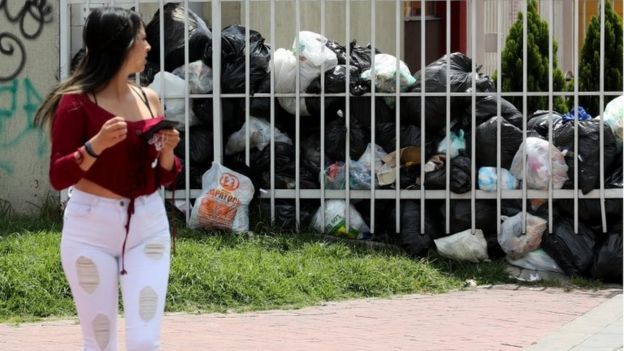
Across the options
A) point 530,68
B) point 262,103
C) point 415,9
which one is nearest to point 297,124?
point 262,103

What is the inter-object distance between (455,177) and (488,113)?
1.94 ft

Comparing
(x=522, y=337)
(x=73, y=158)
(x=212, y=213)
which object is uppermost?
Result: (x=73, y=158)

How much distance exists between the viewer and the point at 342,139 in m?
9.44

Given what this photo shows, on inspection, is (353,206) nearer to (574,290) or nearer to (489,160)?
(489,160)

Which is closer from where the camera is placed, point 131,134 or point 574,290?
point 131,134

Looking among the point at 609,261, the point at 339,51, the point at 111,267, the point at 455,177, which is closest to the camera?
the point at 111,267

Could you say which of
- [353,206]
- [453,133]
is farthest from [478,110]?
[353,206]

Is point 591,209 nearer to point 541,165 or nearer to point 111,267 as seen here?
point 541,165

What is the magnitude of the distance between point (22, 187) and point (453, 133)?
138 inches

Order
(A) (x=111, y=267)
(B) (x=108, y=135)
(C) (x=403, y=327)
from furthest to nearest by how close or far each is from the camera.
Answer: (C) (x=403, y=327) < (A) (x=111, y=267) < (B) (x=108, y=135)

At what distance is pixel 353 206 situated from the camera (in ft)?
31.2

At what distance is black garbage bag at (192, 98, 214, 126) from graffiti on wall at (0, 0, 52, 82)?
55.7 inches

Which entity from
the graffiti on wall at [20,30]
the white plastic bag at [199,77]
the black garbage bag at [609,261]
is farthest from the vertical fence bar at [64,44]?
the black garbage bag at [609,261]

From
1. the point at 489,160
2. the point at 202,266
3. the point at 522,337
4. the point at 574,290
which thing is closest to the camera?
the point at 522,337
